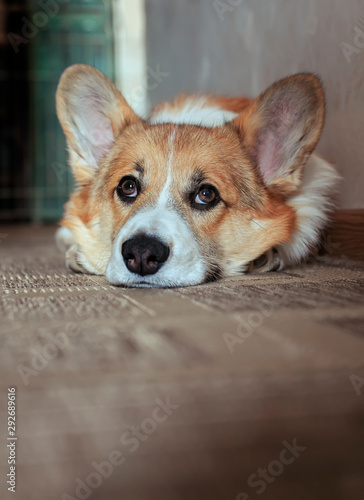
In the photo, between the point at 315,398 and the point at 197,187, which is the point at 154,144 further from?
the point at 315,398

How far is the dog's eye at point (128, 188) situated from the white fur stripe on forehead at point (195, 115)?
1.18ft

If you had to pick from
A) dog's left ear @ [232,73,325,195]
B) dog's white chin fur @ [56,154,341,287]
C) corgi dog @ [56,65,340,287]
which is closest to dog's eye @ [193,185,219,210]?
corgi dog @ [56,65,340,287]

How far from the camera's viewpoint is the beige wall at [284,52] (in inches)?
86.0

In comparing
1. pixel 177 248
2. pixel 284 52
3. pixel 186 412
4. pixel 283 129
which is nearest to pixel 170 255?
pixel 177 248

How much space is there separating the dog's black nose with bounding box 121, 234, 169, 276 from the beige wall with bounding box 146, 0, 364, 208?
1.07m

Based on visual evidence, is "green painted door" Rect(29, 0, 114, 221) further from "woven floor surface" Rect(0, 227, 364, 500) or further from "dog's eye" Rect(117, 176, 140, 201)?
"woven floor surface" Rect(0, 227, 364, 500)

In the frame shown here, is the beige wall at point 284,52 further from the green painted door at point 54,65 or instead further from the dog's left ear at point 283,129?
the green painted door at point 54,65

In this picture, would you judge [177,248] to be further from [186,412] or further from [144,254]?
[186,412]

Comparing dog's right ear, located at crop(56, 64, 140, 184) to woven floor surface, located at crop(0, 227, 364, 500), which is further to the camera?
dog's right ear, located at crop(56, 64, 140, 184)

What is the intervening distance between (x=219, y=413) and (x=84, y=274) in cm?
131

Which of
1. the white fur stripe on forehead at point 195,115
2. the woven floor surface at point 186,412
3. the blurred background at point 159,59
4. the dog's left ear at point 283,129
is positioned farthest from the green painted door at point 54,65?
the woven floor surface at point 186,412

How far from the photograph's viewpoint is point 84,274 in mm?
1932

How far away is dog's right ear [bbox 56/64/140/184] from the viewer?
6.81 ft

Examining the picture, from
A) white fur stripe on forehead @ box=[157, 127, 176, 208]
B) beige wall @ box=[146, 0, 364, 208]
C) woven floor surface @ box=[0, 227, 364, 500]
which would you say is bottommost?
woven floor surface @ box=[0, 227, 364, 500]
